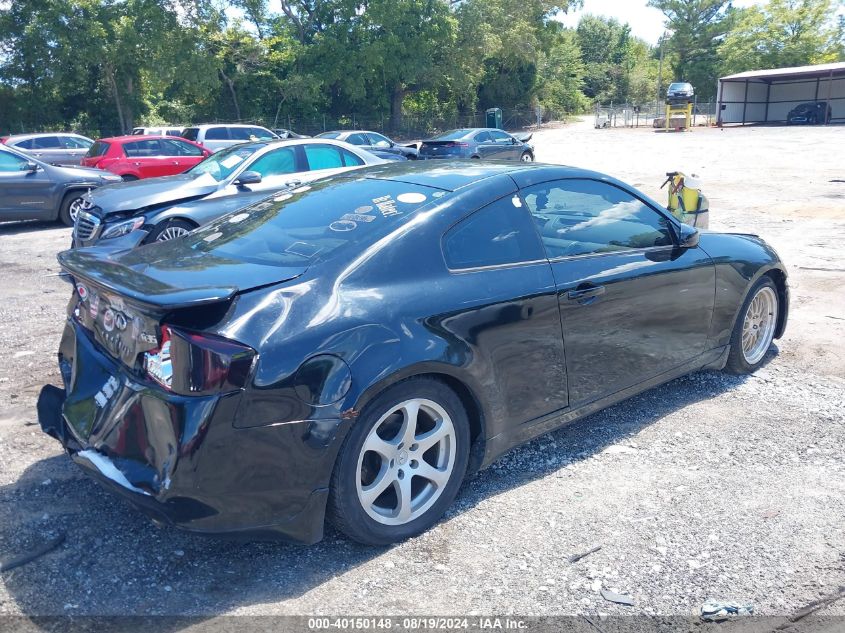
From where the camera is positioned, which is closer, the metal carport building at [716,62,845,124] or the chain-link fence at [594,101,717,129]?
the metal carport building at [716,62,845,124]

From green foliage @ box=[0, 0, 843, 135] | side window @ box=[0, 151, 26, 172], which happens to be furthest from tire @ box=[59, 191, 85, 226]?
green foliage @ box=[0, 0, 843, 135]

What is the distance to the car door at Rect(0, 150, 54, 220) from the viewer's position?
12.6 m

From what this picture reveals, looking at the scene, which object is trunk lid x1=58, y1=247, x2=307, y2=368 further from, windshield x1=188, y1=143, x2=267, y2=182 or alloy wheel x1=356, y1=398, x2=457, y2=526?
windshield x1=188, y1=143, x2=267, y2=182

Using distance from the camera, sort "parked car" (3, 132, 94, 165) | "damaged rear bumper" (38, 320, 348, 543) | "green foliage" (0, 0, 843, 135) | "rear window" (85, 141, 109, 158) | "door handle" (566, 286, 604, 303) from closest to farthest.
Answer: "damaged rear bumper" (38, 320, 348, 543), "door handle" (566, 286, 604, 303), "rear window" (85, 141, 109, 158), "parked car" (3, 132, 94, 165), "green foliage" (0, 0, 843, 135)

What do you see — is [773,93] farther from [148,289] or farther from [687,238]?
[148,289]

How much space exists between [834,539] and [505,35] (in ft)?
156

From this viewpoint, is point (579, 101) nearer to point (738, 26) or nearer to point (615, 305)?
point (738, 26)

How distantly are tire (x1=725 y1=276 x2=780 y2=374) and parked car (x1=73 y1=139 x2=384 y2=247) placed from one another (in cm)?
555

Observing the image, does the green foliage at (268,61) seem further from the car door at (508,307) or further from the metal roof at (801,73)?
the car door at (508,307)

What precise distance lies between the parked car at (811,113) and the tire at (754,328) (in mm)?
49511

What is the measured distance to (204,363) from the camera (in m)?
2.85

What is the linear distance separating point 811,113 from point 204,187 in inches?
1943

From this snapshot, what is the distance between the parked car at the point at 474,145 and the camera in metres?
23.3

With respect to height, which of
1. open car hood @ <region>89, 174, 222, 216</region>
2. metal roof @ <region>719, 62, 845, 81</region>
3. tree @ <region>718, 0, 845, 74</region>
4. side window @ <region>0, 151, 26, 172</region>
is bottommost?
open car hood @ <region>89, 174, 222, 216</region>
